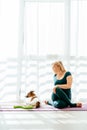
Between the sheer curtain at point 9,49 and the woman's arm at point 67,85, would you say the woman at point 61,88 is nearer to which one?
the woman's arm at point 67,85

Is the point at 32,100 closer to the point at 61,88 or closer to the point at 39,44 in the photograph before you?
the point at 61,88

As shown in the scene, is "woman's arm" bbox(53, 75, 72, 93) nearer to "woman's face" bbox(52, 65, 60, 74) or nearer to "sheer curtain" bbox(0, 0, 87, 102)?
"woman's face" bbox(52, 65, 60, 74)

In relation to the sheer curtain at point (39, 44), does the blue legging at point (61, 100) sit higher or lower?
lower

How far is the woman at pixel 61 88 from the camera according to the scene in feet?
12.7

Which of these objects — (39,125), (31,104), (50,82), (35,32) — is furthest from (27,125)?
(35,32)

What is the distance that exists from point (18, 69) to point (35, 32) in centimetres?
60

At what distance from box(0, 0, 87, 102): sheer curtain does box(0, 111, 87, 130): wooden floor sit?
0.77m

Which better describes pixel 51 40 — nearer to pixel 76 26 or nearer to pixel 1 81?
pixel 76 26

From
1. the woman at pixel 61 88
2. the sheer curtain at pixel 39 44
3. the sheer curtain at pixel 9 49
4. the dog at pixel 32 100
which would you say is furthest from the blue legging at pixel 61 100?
the sheer curtain at pixel 9 49

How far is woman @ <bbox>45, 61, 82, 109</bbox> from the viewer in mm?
3869

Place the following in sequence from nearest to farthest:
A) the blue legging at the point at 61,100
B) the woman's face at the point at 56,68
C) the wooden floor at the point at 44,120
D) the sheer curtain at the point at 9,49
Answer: the wooden floor at the point at 44,120 → the blue legging at the point at 61,100 → the woman's face at the point at 56,68 → the sheer curtain at the point at 9,49

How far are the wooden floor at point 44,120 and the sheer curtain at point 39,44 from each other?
77 cm

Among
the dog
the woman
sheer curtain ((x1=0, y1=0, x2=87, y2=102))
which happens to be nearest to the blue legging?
the woman

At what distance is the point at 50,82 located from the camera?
4.32m
